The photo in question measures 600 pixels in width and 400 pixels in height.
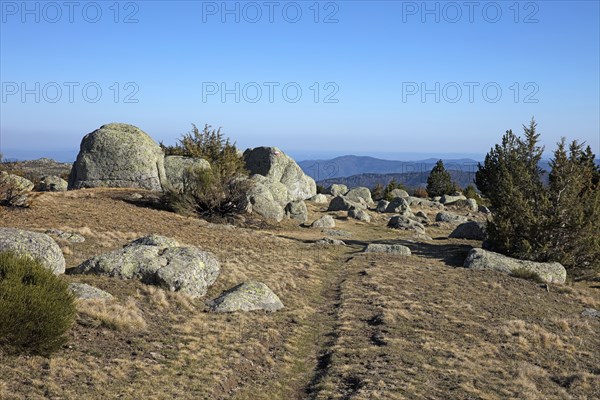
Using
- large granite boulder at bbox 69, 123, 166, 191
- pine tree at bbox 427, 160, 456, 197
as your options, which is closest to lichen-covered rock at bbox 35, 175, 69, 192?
large granite boulder at bbox 69, 123, 166, 191

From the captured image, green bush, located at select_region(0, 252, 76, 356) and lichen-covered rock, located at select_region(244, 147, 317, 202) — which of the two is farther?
lichen-covered rock, located at select_region(244, 147, 317, 202)

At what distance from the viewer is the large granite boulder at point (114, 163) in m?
27.5

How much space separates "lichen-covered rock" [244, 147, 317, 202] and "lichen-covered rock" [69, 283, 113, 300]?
3103cm

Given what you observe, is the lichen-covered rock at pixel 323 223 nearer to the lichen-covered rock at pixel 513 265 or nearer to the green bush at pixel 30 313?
the lichen-covered rock at pixel 513 265

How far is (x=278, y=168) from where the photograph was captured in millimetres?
42188

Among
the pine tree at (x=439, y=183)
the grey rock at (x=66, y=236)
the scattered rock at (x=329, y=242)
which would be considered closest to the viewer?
the grey rock at (x=66, y=236)

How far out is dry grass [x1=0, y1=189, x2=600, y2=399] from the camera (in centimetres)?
789

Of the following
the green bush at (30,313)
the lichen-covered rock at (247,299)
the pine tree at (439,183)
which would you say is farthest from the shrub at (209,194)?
the pine tree at (439,183)

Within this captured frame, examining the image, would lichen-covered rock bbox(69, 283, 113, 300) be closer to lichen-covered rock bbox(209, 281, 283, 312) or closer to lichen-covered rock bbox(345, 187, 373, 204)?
lichen-covered rock bbox(209, 281, 283, 312)

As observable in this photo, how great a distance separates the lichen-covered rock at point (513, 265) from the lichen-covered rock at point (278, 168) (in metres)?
23.4

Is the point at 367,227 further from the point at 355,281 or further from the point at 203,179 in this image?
the point at 355,281

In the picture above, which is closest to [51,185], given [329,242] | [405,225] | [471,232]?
[329,242]

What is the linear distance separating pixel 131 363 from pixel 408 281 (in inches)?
423

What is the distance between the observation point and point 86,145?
27.8 meters
